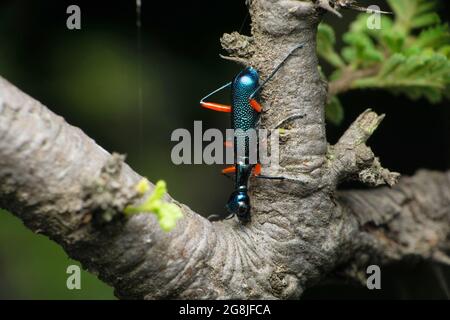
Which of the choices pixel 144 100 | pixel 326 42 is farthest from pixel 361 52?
pixel 144 100

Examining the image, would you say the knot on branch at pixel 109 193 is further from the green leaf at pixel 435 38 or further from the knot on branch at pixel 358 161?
the green leaf at pixel 435 38

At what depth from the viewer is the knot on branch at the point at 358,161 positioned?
6.23 ft

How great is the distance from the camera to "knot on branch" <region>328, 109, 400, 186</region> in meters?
1.90

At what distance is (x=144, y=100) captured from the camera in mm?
2986

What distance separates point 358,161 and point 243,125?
420mm

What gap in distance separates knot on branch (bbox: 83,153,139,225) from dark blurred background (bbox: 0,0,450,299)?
1.33 meters

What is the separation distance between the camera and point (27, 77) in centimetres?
275

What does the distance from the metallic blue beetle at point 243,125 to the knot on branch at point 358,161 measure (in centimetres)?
28

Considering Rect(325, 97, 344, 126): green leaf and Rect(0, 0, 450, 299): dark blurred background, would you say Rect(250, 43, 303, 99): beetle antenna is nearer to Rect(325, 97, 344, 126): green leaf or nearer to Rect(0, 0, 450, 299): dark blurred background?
Rect(325, 97, 344, 126): green leaf

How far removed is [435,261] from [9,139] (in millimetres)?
1978

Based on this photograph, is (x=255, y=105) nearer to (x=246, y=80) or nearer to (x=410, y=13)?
(x=246, y=80)

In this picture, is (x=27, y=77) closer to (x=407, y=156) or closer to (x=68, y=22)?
(x=68, y=22)

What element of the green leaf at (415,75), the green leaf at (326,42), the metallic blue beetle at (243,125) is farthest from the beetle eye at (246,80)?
the green leaf at (415,75)
